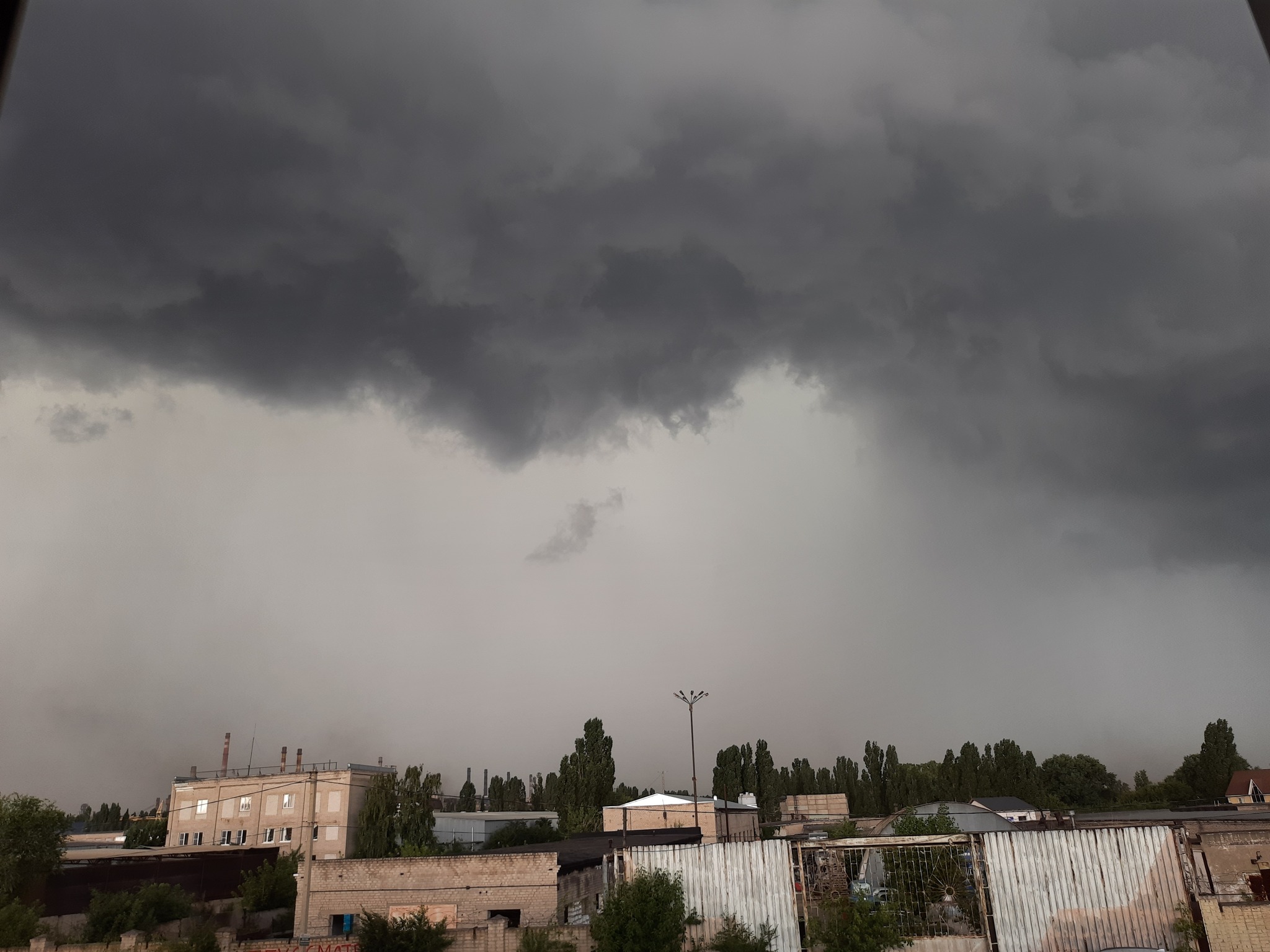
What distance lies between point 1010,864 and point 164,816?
246ft

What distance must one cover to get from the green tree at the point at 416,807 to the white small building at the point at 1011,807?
44966mm

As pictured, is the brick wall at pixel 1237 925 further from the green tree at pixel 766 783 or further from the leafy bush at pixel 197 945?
the green tree at pixel 766 783

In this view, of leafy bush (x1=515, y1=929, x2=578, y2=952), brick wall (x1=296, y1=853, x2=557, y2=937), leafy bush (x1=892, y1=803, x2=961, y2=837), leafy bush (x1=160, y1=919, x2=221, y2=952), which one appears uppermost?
leafy bush (x1=892, y1=803, x2=961, y2=837)

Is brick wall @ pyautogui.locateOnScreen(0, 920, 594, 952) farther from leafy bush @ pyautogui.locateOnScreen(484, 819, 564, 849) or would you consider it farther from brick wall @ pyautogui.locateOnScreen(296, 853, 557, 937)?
leafy bush @ pyautogui.locateOnScreen(484, 819, 564, 849)

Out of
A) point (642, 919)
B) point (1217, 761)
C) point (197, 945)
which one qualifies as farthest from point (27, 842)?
point (1217, 761)

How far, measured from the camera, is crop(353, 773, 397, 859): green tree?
60594 millimetres

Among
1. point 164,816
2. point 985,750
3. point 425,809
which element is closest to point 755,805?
point 985,750

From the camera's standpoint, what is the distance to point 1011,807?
8150 cm

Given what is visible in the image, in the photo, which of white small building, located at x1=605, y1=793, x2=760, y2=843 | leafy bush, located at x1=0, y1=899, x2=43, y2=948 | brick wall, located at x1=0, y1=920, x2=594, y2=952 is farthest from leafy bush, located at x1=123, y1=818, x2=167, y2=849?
brick wall, located at x1=0, y1=920, x2=594, y2=952

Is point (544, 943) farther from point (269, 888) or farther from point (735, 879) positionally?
point (269, 888)

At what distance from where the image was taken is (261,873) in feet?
155

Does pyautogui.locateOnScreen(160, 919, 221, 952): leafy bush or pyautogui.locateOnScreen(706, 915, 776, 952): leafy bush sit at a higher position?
pyautogui.locateOnScreen(160, 919, 221, 952): leafy bush

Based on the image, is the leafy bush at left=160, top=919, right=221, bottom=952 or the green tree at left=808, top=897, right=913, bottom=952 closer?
the green tree at left=808, top=897, right=913, bottom=952

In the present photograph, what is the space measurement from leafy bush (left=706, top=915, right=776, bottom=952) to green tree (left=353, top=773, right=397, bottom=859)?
123ft
